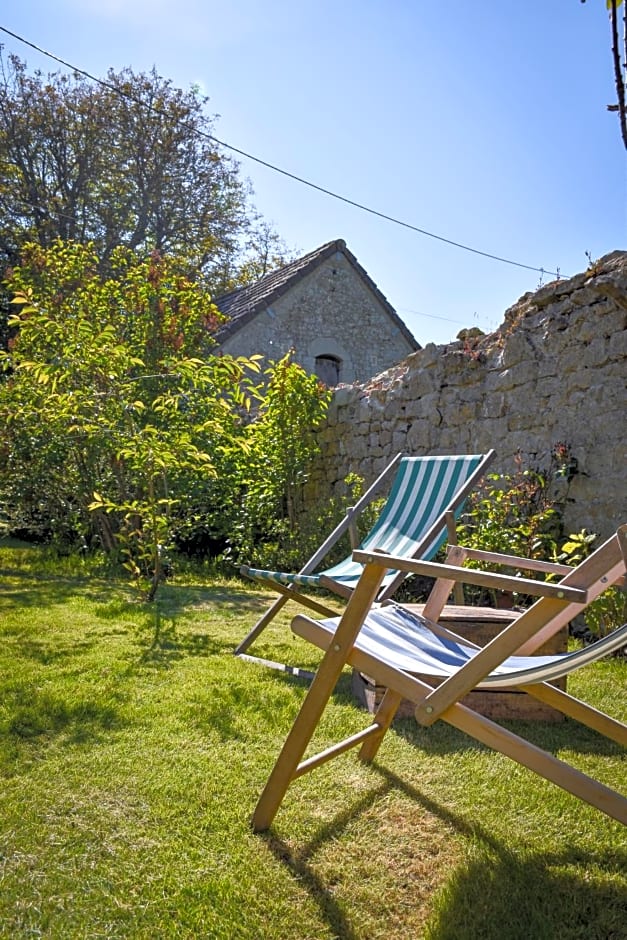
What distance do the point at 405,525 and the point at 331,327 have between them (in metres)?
8.95

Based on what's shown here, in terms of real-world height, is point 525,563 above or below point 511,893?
above

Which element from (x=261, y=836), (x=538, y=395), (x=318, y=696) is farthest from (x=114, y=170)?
(x=261, y=836)

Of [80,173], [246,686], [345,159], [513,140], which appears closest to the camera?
[246,686]

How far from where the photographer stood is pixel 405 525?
3.65m

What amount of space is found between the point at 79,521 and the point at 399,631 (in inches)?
209

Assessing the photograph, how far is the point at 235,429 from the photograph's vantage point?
22.1 feet

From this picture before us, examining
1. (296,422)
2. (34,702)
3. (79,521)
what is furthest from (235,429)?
(34,702)

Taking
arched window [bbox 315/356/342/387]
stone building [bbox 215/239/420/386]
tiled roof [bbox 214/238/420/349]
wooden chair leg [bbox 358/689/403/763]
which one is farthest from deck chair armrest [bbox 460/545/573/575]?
arched window [bbox 315/356/342/387]

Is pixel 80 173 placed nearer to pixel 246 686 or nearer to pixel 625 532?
pixel 246 686

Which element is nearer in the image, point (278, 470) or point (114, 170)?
point (278, 470)

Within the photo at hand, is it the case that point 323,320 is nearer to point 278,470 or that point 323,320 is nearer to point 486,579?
point 278,470

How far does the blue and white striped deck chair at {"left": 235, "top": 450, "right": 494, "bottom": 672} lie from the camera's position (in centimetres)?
316

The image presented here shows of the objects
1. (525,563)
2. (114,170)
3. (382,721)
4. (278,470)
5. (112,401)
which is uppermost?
(114,170)

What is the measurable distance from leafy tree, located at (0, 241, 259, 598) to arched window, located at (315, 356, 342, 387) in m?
5.17
